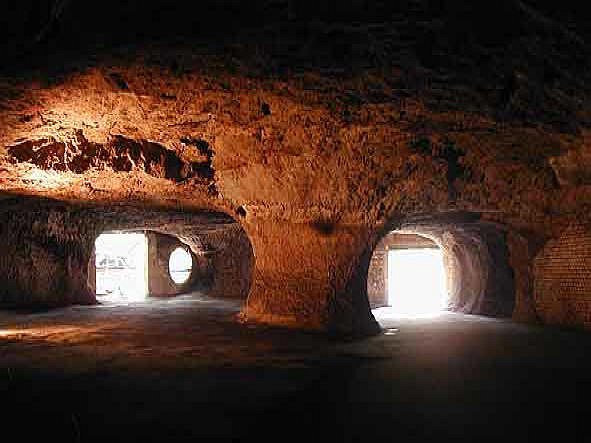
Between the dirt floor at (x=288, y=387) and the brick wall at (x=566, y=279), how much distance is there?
871 mm

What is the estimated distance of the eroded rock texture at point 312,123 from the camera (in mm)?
3369

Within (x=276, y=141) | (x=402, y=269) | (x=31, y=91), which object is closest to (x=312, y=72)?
(x=276, y=141)

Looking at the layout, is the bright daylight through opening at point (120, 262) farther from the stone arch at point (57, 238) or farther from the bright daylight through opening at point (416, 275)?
the bright daylight through opening at point (416, 275)

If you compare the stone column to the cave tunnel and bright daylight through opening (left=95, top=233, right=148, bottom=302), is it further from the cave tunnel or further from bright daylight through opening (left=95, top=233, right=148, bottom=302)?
bright daylight through opening (left=95, top=233, right=148, bottom=302)

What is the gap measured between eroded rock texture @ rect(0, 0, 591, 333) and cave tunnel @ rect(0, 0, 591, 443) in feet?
0.09

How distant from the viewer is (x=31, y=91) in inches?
181

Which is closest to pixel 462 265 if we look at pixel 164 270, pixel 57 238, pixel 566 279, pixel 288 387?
pixel 566 279

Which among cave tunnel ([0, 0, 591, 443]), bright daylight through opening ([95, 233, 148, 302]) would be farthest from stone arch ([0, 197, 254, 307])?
bright daylight through opening ([95, 233, 148, 302])

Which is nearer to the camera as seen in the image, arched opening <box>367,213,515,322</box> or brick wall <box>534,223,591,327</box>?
brick wall <box>534,223,591,327</box>

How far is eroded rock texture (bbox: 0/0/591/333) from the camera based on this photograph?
337 cm

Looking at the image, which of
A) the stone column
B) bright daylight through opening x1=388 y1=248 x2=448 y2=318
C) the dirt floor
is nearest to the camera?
the dirt floor

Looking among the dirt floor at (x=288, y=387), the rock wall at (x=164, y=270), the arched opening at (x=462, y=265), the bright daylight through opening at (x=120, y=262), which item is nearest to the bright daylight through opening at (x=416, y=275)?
the arched opening at (x=462, y=265)

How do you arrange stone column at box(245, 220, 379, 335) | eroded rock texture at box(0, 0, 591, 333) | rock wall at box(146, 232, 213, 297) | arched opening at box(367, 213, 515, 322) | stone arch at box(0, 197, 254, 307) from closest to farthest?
eroded rock texture at box(0, 0, 591, 333)
stone column at box(245, 220, 379, 335)
arched opening at box(367, 213, 515, 322)
stone arch at box(0, 197, 254, 307)
rock wall at box(146, 232, 213, 297)

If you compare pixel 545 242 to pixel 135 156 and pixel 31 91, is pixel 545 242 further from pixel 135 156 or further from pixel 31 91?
pixel 31 91
